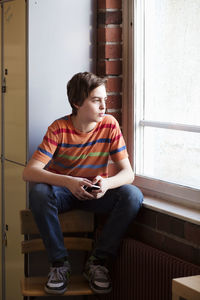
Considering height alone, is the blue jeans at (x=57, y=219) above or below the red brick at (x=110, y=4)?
below

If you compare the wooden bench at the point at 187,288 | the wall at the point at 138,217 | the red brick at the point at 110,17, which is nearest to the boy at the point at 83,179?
the wall at the point at 138,217

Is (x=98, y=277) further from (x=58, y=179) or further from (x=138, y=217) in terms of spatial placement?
(x=58, y=179)

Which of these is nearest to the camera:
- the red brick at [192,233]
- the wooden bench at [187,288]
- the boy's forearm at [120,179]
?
the wooden bench at [187,288]

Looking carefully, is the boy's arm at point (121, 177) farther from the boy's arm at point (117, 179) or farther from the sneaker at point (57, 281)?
the sneaker at point (57, 281)

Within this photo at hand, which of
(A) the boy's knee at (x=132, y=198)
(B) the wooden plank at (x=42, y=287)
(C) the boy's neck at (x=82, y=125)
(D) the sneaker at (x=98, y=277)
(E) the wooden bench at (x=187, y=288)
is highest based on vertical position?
(C) the boy's neck at (x=82, y=125)

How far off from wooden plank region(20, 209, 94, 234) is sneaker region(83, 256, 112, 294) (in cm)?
26

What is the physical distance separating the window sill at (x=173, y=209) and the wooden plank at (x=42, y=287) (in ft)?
1.72

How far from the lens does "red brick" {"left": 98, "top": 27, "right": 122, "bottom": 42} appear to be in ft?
10.0

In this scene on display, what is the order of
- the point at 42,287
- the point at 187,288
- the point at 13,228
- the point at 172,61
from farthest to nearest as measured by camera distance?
the point at 13,228 < the point at 172,61 < the point at 42,287 < the point at 187,288

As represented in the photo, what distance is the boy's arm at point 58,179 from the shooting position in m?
2.54

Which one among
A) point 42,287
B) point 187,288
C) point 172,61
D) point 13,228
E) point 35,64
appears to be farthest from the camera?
point 13,228

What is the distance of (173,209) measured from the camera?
8.36 ft

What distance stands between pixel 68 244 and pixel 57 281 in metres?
0.34

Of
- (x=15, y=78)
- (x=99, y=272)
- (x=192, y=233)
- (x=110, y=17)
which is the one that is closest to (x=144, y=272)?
(x=99, y=272)
